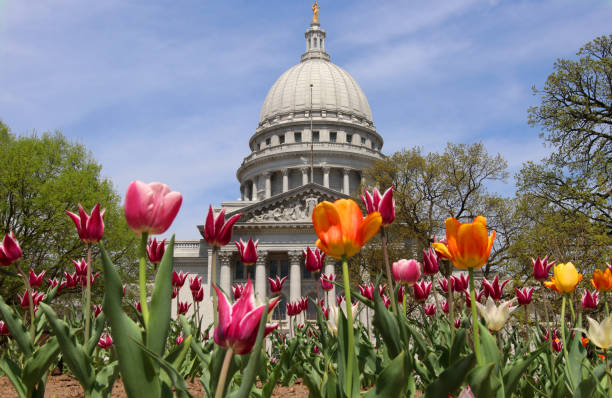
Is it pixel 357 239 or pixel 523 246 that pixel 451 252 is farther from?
pixel 523 246

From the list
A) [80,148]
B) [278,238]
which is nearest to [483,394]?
[80,148]

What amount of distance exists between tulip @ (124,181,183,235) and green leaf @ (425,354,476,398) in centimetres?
141

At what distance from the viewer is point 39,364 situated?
3.02 meters

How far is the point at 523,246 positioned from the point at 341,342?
19797 millimetres

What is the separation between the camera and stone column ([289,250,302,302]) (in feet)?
148

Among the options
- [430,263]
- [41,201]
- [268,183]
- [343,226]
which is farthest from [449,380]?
[268,183]

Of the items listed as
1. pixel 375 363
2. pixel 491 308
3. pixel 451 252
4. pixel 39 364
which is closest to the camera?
pixel 451 252

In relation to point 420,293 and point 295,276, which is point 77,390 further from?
point 295,276

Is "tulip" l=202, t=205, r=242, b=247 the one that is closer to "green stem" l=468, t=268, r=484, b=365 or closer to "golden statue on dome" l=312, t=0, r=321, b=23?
"green stem" l=468, t=268, r=484, b=365

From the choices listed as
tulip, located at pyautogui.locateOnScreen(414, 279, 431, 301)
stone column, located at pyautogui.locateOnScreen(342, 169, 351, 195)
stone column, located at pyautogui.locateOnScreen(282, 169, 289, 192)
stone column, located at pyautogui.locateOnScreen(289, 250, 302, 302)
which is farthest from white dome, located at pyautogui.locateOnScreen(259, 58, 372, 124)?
tulip, located at pyautogui.locateOnScreen(414, 279, 431, 301)

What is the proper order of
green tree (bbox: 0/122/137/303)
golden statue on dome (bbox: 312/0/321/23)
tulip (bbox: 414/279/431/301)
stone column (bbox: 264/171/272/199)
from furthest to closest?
golden statue on dome (bbox: 312/0/321/23)
stone column (bbox: 264/171/272/199)
green tree (bbox: 0/122/137/303)
tulip (bbox: 414/279/431/301)

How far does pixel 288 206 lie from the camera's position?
48156 millimetres

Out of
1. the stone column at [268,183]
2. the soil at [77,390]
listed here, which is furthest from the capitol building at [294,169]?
the soil at [77,390]

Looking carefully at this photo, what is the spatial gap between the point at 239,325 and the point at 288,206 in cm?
4638
